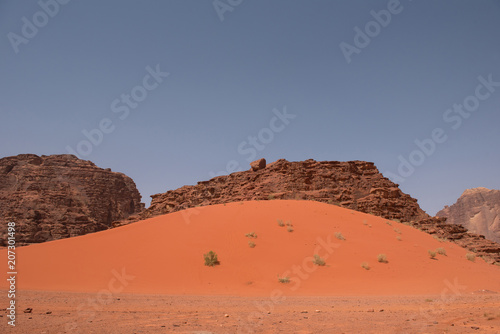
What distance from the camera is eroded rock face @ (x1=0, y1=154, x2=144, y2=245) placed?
67250mm

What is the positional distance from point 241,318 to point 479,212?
383 feet

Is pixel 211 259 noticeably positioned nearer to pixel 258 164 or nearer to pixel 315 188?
pixel 315 188

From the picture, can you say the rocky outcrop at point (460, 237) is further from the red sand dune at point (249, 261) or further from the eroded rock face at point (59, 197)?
the eroded rock face at point (59, 197)

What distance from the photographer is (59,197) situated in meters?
76.6

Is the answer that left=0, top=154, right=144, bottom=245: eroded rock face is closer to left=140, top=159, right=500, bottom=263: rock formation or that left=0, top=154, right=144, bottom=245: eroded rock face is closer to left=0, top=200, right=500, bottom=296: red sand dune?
left=140, top=159, right=500, bottom=263: rock formation

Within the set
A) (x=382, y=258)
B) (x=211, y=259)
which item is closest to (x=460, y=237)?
(x=382, y=258)

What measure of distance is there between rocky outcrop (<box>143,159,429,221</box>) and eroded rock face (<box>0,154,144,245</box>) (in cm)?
3305

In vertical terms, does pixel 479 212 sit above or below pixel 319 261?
Result: above

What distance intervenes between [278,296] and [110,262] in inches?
289

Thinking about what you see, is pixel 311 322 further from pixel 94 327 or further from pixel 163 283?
pixel 163 283

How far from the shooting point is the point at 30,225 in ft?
215

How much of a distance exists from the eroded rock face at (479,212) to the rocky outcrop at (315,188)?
66160mm

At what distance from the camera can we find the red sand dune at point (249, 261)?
11.5 m

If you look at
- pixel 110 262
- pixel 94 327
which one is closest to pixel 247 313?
pixel 94 327
